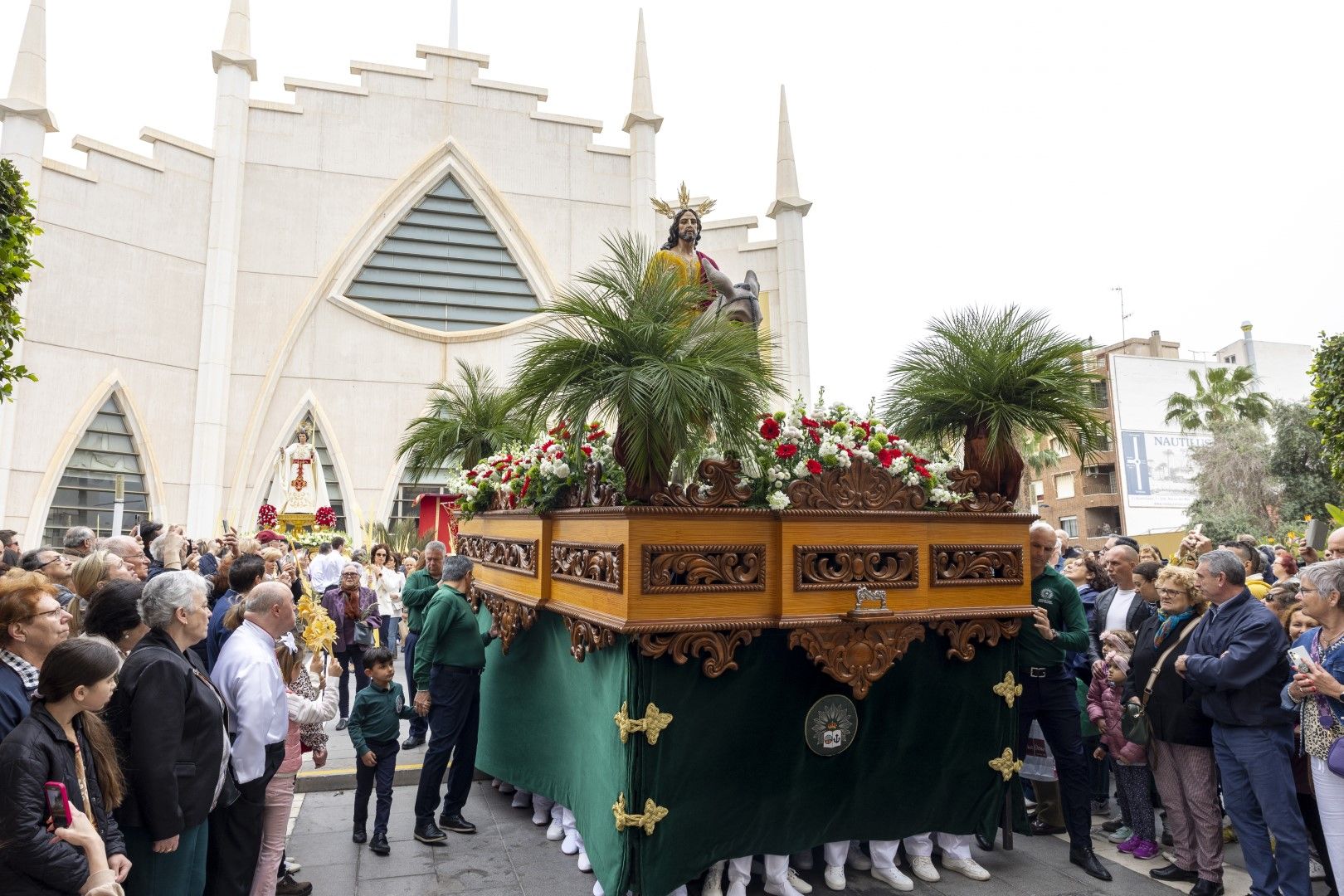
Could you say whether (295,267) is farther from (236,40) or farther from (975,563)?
(975,563)

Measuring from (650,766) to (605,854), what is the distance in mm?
600

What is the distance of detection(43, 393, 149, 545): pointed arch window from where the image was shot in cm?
1962

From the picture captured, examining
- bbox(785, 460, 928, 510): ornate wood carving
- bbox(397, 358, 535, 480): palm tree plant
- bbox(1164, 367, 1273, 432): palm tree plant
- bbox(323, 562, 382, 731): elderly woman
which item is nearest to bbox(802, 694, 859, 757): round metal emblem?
bbox(785, 460, 928, 510): ornate wood carving

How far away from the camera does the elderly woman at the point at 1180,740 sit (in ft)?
14.5

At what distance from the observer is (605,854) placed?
409 cm

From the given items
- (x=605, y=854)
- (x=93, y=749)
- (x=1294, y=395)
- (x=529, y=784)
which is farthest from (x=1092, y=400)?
(x=1294, y=395)

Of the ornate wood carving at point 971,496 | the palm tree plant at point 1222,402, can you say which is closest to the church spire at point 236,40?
the ornate wood carving at point 971,496

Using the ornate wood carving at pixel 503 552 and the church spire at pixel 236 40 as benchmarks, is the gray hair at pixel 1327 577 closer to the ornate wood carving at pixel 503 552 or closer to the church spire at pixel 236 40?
the ornate wood carving at pixel 503 552

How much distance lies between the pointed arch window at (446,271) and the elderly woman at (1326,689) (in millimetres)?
21732

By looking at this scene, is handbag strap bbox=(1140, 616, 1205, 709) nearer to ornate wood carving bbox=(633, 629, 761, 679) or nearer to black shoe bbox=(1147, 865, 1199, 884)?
black shoe bbox=(1147, 865, 1199, 884)

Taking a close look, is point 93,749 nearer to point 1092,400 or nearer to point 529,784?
point 529,784

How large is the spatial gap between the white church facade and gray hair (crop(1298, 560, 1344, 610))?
52.0ft

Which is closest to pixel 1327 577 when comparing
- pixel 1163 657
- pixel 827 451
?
pixel 1163 657

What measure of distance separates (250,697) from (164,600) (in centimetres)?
68
